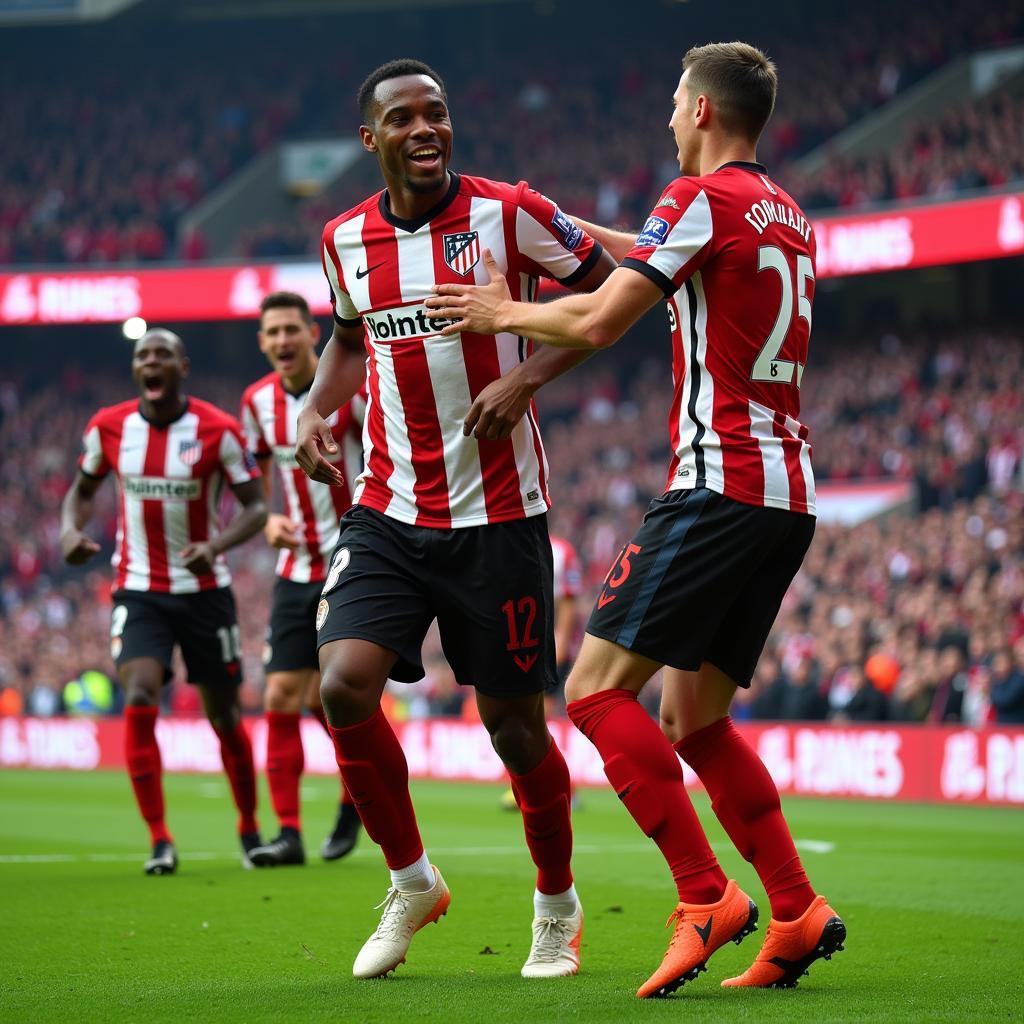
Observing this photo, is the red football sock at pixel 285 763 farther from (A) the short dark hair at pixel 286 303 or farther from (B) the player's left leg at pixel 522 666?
(B) the player's left leg at pixel 522 666

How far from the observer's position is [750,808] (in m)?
4.50

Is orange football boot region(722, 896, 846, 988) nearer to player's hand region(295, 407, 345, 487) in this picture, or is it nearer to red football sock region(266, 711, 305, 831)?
player's hand region(295, 407, 345, 487)

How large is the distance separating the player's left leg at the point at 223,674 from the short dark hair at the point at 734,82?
15.0 feet

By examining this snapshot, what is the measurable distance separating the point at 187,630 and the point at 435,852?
84.8 inches

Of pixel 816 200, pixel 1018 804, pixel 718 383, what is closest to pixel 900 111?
pixel 816 200

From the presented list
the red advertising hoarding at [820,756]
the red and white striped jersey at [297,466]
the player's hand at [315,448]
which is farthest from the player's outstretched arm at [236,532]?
the red advertising hoarding at [820,756]

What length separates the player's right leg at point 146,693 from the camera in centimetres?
798

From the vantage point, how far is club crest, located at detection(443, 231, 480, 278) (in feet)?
15.9

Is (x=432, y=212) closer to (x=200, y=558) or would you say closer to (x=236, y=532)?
(x=200, y=558)

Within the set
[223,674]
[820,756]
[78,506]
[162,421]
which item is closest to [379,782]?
[223,674]

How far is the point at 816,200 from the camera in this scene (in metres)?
26.0

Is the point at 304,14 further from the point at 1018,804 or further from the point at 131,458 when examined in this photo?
the point at 131,458

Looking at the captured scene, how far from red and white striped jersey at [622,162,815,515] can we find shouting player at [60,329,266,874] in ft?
→ 13.6

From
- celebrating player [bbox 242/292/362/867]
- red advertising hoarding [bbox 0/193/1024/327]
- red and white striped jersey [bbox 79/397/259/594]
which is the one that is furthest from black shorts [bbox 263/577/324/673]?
red advertising hoarding [bbox 0/193/1024/327]
